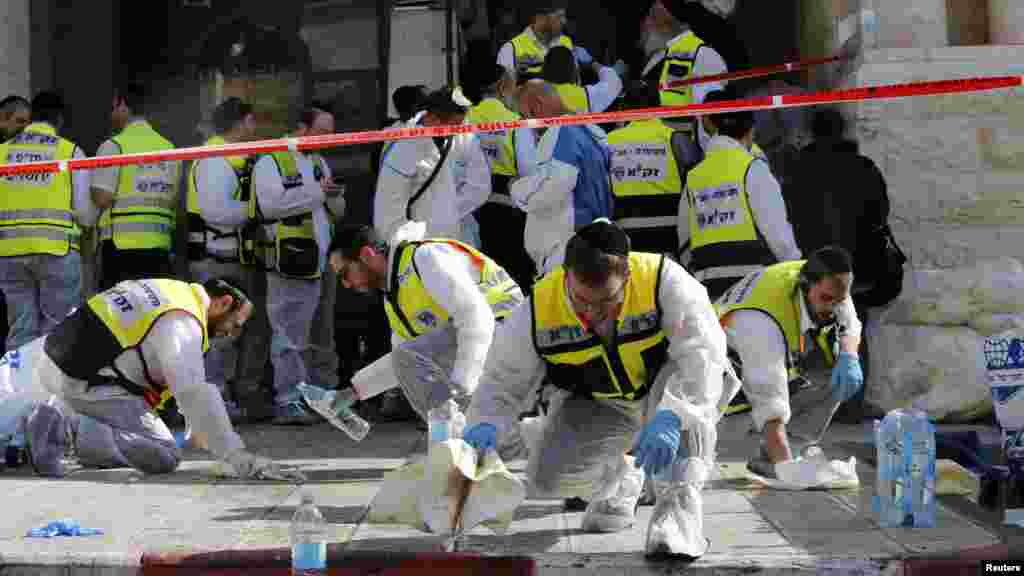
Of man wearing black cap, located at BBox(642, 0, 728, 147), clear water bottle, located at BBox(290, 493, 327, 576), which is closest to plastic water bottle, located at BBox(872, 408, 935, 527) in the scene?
clear water bottle, located at BBox(290, 493, 327, 576)

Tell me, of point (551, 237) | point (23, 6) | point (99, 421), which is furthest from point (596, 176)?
point (23, 6)

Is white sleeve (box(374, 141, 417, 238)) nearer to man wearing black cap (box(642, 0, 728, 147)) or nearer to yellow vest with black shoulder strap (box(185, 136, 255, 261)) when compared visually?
yellow vest with black shoulder strap (box(185, 136, 255, 261))

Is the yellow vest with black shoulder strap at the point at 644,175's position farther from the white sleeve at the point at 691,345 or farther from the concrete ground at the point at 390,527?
the white sleeve at the point at 691,345

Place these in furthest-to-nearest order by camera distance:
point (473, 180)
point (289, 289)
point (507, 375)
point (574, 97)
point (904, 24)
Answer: point (904, 24), point (289, 289), point (574, 97), point (473, 180), point (507, 375)

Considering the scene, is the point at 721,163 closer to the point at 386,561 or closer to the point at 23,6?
the point at 386,561

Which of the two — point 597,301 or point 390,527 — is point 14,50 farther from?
point 597,301

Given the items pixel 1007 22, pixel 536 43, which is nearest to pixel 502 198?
pixel 536 43

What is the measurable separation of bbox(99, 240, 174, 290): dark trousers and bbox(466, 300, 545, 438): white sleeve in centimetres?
438

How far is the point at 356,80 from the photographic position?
12.2 m

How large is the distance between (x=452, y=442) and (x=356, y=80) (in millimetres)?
6688

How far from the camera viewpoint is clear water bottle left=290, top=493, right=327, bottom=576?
18.6 feet

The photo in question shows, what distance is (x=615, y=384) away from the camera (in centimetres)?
648

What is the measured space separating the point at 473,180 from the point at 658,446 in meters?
3.77

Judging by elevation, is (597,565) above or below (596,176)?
below
